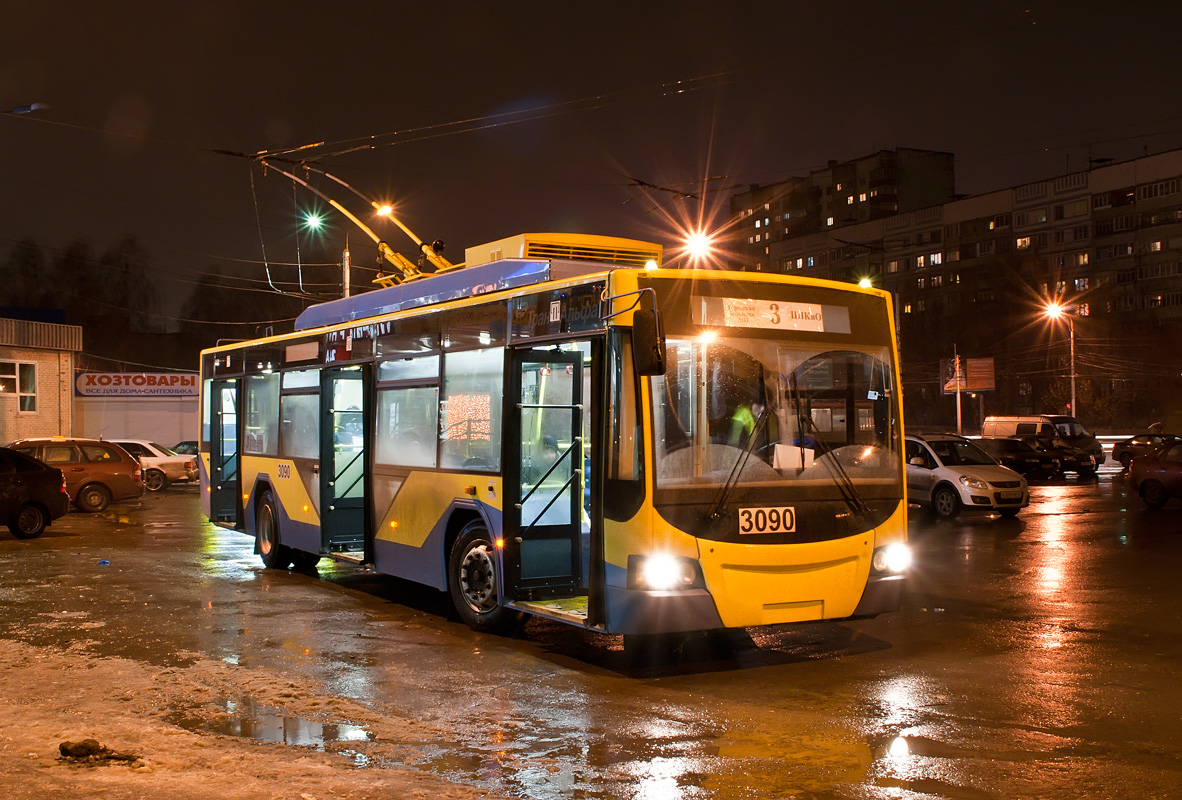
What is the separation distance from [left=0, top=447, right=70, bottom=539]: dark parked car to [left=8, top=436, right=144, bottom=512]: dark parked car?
5.83 m

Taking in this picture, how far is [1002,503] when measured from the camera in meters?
22.7

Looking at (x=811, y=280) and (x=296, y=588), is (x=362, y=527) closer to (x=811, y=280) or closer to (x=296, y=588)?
(x=296, y=588)

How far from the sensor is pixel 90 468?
2609 cm

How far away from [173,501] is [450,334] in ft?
70.2

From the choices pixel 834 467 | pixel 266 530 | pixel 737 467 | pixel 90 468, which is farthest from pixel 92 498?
pixel 834 467

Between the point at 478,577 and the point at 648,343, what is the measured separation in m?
3.43

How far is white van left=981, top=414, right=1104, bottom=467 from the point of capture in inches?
1613

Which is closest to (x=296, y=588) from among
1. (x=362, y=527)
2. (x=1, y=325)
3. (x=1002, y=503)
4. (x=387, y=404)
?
(x=362, y=527)

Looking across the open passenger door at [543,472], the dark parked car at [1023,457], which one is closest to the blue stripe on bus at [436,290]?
the open passenger door at [543,472]

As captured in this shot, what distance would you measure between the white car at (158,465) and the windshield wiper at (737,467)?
29.2 metres

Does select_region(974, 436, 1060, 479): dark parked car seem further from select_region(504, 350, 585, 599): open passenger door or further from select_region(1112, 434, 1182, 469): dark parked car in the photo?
select_region(504, 350, 585, 599): open passenger door

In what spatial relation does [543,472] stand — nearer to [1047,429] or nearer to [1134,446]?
[1134,446]

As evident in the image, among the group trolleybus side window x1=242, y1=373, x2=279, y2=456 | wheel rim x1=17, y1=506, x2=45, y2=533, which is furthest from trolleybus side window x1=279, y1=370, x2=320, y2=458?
wheel rim x1=17, y1=506, x2=45, y2=533

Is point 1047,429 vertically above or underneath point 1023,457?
above
